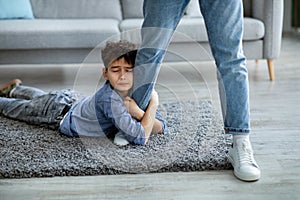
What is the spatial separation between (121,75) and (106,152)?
0.98 feet

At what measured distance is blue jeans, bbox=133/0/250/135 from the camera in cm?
155

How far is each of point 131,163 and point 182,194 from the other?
0.28 m

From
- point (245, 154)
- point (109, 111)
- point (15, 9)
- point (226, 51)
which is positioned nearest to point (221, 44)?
point (226, 51)

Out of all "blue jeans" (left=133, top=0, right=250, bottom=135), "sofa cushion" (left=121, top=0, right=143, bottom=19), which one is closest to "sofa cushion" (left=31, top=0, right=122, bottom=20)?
"sofa cushion" (left=121, top=0, right=143, bottom=19)

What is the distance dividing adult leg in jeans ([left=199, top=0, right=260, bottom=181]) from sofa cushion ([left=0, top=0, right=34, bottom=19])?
1.98m

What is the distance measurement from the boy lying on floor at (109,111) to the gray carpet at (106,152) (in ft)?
0.14

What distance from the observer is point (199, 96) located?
8.82 ft

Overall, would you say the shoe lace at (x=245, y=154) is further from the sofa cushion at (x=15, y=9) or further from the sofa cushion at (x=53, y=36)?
the sofa cushion at (x=15, y=9)

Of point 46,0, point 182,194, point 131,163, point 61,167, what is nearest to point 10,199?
point 61,167

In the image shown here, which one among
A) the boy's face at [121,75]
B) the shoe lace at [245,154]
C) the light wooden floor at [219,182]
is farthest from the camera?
the boy's face at [121,75]

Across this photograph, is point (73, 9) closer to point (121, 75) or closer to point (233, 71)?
point (121, 75)

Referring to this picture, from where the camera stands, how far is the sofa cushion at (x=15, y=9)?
3.19 meters

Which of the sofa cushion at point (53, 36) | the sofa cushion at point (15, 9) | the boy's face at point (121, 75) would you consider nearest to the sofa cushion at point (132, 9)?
the sofa cushion at point (53, 36)

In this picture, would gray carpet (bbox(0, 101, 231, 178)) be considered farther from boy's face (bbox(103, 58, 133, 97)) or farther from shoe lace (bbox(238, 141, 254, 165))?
boy's face (bbox(103, 58, 133, 97))
